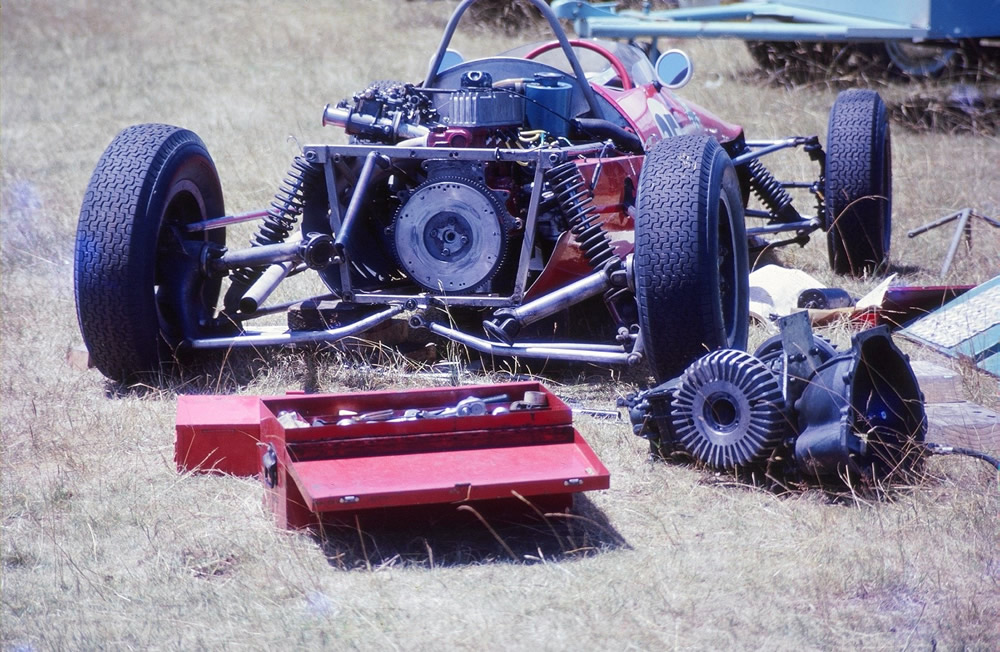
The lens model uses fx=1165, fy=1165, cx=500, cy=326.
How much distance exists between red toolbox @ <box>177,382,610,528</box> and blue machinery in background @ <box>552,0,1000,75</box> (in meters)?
6.71

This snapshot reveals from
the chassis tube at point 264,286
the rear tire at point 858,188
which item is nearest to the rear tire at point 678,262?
the chassis tube at point 264,286

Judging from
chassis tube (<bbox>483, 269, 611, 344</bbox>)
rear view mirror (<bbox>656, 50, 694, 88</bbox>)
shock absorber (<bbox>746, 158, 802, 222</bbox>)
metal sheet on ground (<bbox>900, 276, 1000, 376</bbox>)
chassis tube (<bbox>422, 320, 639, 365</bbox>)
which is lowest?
metal sheet on ground (<bbox>900, 276, 1000, 376</bbox>)

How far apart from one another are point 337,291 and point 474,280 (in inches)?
25.7

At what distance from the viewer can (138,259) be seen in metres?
4.86

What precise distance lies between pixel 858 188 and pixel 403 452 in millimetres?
3872

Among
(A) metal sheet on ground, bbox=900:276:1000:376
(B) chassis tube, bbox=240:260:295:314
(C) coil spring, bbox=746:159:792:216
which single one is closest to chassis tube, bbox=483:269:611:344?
(B) chassis tube, bbox=240:260:295:314

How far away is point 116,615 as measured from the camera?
128 inches

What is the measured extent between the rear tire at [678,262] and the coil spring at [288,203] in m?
1.54

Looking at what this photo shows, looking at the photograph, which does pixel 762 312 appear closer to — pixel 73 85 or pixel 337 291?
pixel 337 291

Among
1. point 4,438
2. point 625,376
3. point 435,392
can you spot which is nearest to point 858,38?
point 625,376

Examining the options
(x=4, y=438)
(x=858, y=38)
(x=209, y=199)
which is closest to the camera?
(x=4, y=438)

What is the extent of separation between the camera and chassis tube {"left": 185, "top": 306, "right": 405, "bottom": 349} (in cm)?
505

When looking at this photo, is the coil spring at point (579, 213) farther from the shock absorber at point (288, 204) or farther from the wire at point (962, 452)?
the wire at point (962, 452)

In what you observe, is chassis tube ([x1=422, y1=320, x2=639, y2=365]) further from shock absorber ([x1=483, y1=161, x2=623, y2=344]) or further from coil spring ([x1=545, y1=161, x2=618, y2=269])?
coil spring ([x1=545, y1=161, x2=618, y2=269])
